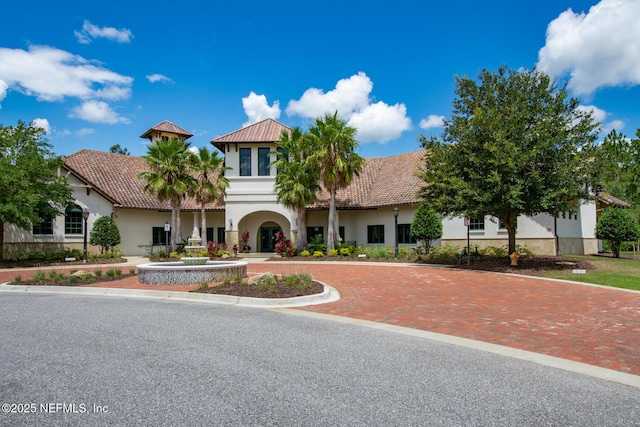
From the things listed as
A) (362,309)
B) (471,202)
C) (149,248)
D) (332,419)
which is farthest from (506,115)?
(149,248)

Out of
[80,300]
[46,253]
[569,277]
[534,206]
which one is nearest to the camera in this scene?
[80,300]

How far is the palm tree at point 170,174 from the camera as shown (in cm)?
2900

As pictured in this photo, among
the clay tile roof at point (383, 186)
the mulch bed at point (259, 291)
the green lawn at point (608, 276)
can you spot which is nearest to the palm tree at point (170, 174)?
the clay tile roof at point (383, 186)

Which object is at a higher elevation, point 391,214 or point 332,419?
point 391,214

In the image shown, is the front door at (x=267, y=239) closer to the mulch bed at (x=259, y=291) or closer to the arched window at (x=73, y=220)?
the arched window at (x=73, y=220)

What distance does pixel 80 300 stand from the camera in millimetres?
12289

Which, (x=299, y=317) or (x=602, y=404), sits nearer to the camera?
(x=602, y=404)

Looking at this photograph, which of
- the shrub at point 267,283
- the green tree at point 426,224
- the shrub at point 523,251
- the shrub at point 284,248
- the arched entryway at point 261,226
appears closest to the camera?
the shrub at point 267,283

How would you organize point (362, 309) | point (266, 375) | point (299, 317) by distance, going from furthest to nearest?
point (362, 309) → point (299, 317) → point (266, 375)

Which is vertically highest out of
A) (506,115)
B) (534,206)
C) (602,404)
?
(506,115)

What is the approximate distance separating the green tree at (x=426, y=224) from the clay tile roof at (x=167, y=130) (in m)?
26.9

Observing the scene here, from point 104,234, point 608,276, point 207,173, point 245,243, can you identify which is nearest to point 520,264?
point 608,276

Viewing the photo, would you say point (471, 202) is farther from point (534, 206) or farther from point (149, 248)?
point (149, 248)

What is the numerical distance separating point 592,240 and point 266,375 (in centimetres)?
3156
